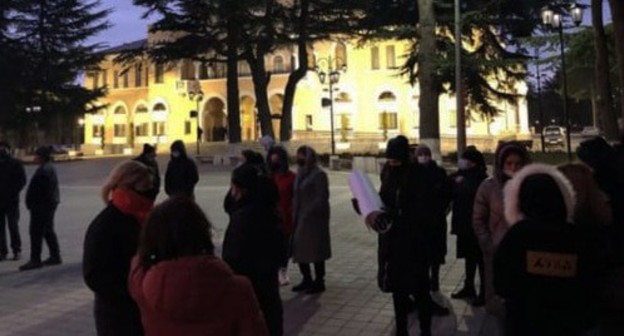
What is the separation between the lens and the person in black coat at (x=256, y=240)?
14.9 ft

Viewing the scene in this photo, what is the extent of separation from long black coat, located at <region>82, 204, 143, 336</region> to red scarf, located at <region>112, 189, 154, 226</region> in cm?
8

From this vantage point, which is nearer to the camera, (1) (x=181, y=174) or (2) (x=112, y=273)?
(2) (x=112, y=273)

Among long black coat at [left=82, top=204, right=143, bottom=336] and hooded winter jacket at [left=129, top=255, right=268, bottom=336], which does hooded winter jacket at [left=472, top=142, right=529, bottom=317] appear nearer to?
long black coat at [left=82, top=204, right=143, bottom=336]

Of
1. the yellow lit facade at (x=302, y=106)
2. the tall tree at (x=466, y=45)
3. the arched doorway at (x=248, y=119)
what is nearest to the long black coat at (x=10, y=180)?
the tall tree at (x=466, y=45)

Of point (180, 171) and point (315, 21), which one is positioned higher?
point (315, 21)

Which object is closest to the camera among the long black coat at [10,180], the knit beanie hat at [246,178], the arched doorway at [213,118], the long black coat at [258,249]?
the long black coat at [258,249]

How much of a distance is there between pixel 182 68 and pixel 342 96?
17795 millimetres

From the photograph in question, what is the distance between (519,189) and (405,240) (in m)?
2.40

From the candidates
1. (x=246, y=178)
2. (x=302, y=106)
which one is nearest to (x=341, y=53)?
(x=302, y=106)

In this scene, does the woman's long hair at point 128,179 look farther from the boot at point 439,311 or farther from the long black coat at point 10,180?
the long black coat at point 10,180

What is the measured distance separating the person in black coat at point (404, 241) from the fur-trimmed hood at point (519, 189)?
2.25 meters

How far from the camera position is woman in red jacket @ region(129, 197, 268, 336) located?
2518mm

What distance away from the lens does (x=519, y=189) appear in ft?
10.3

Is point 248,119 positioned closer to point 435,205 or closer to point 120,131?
point 120,131
